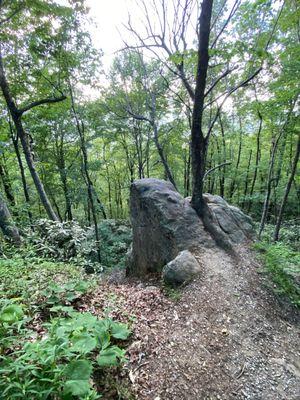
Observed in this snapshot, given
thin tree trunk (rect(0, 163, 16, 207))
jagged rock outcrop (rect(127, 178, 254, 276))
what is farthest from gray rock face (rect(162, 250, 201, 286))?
thin tree trunk (rect(0, 163, 16, 207))

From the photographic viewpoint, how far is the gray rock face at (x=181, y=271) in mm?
4160

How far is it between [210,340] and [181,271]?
1.40 metres

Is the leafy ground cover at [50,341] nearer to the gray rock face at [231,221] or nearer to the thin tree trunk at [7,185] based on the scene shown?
the gray rock face at [231,221]

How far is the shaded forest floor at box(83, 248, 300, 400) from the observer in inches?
92.0

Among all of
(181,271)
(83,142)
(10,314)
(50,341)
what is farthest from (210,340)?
(83,142)

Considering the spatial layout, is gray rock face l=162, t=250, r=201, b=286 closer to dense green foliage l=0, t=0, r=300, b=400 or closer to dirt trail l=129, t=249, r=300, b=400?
dirt trail l=129, t=249, r=300, b=400

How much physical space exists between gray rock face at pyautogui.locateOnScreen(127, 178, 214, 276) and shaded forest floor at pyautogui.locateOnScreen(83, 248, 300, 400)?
1127mm

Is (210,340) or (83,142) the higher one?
(83,142)

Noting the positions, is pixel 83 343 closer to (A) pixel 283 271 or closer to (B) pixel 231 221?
(A) pixel 283 271

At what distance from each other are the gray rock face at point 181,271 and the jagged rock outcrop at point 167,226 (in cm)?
58

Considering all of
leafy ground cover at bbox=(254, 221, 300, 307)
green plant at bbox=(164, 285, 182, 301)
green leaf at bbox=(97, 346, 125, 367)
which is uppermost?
green leaf at bbox=(97, 346, 125, 367)

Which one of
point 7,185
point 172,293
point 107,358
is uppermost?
point 7,185

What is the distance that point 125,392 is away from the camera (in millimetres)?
2033

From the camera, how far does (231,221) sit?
600cm
